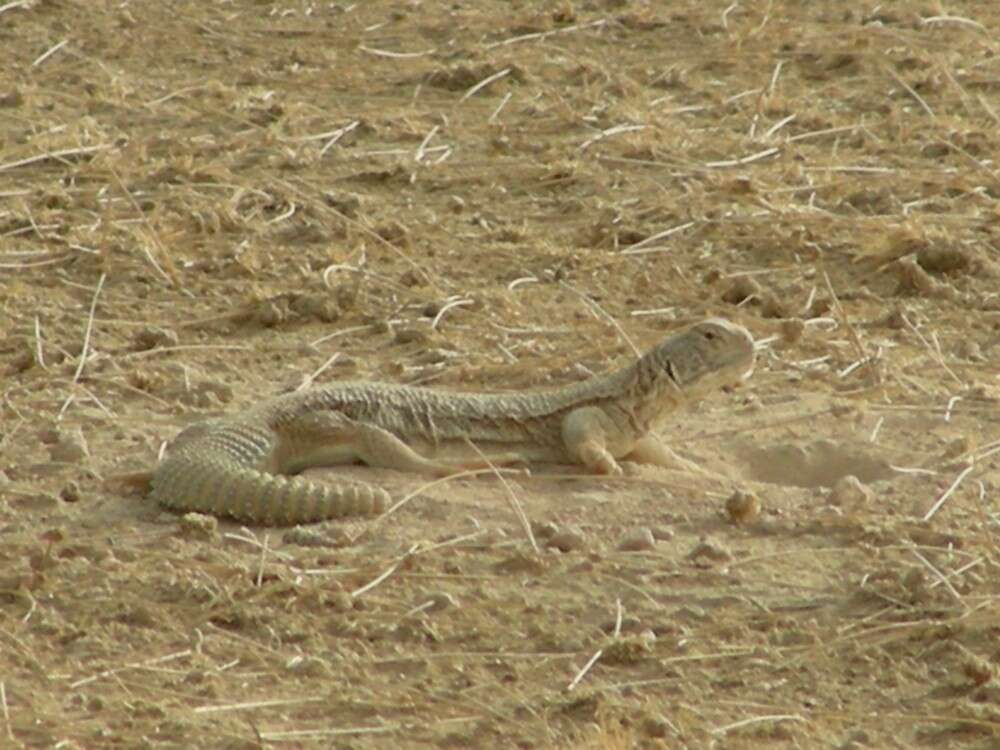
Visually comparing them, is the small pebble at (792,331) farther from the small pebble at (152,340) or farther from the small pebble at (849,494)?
the small pebble at (152,340)

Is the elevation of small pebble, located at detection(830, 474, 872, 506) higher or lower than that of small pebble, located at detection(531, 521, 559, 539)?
lower

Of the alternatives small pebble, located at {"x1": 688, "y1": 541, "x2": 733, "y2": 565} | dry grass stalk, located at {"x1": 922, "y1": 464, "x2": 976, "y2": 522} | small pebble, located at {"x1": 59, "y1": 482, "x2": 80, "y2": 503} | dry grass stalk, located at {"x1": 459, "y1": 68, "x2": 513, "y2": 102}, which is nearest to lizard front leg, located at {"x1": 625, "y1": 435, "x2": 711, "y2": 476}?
dry grass stalk, located at {"x1": 922, "y1": 464, "x2": 976, "y2": 522}

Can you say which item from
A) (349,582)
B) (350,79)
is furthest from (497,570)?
(350,79)

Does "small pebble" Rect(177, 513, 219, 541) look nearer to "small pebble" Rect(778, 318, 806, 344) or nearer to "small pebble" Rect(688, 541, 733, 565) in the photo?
"small pebble" Rect(688, 541, 733, 565)

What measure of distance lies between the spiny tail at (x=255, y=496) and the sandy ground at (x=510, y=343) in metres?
0.07

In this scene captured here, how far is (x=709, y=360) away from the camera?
7.63m

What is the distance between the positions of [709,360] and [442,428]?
857mm

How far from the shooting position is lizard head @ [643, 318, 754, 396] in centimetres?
762

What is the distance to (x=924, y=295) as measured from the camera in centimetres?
895

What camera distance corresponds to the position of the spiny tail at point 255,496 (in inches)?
266

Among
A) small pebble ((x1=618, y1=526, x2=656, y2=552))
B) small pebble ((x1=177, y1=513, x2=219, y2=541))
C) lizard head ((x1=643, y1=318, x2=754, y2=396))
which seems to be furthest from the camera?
lizard head ((x1=643, y1=318, x2=754, y2=396))

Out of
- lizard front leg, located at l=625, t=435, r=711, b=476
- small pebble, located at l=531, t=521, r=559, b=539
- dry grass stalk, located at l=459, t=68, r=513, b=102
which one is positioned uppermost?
small pebble, located at l=531, t=521, r=559, b=539

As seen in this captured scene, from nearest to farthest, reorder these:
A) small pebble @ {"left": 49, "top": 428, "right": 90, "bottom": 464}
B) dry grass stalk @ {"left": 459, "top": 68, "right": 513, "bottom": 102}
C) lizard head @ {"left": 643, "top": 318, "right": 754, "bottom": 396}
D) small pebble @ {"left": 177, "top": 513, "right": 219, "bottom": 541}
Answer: small pebble @ {"left": 177, "top": 513, "right": 219, "bottom": 541}
small pebble @ {"left": 49, "top": 428, "right": 90, "bottom": 464}
lizard head @ {"left": 643, "top": 318, "right": 754, "bottom": 396}
dry grass stalk @ {"left": 459, "top": 68, "right": 513, "bottom": 102}

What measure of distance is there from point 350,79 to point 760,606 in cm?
593
